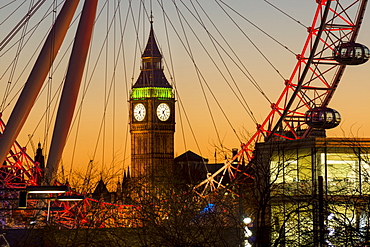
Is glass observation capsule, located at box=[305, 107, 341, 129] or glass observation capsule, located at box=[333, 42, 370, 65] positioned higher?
glass observation capsule, located at box=[333, 42, 370, 65]

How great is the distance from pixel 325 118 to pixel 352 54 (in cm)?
387

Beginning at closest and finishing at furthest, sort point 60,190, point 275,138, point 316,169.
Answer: point 60,190, point 316,169, point 275,138

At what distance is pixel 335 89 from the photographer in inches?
2391

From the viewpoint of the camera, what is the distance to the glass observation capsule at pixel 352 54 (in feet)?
175

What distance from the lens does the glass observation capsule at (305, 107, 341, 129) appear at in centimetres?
5441

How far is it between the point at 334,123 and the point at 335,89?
6.77 metres

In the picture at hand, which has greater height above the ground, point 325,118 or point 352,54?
point 352,54

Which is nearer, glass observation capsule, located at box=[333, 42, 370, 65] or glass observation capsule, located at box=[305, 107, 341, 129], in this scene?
glass observation capsule, located at box=[333, 42, 370, 65]

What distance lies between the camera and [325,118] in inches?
2148

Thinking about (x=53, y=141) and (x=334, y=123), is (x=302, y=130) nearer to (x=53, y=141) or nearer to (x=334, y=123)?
(x=334, y=123)

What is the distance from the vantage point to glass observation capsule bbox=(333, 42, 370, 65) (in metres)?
53.4

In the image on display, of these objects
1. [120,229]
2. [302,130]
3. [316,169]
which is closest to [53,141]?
[120,229]

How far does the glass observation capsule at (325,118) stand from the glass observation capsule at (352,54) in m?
2.86

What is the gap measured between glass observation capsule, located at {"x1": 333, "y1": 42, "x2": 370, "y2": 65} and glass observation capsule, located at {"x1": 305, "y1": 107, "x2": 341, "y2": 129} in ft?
9.40
